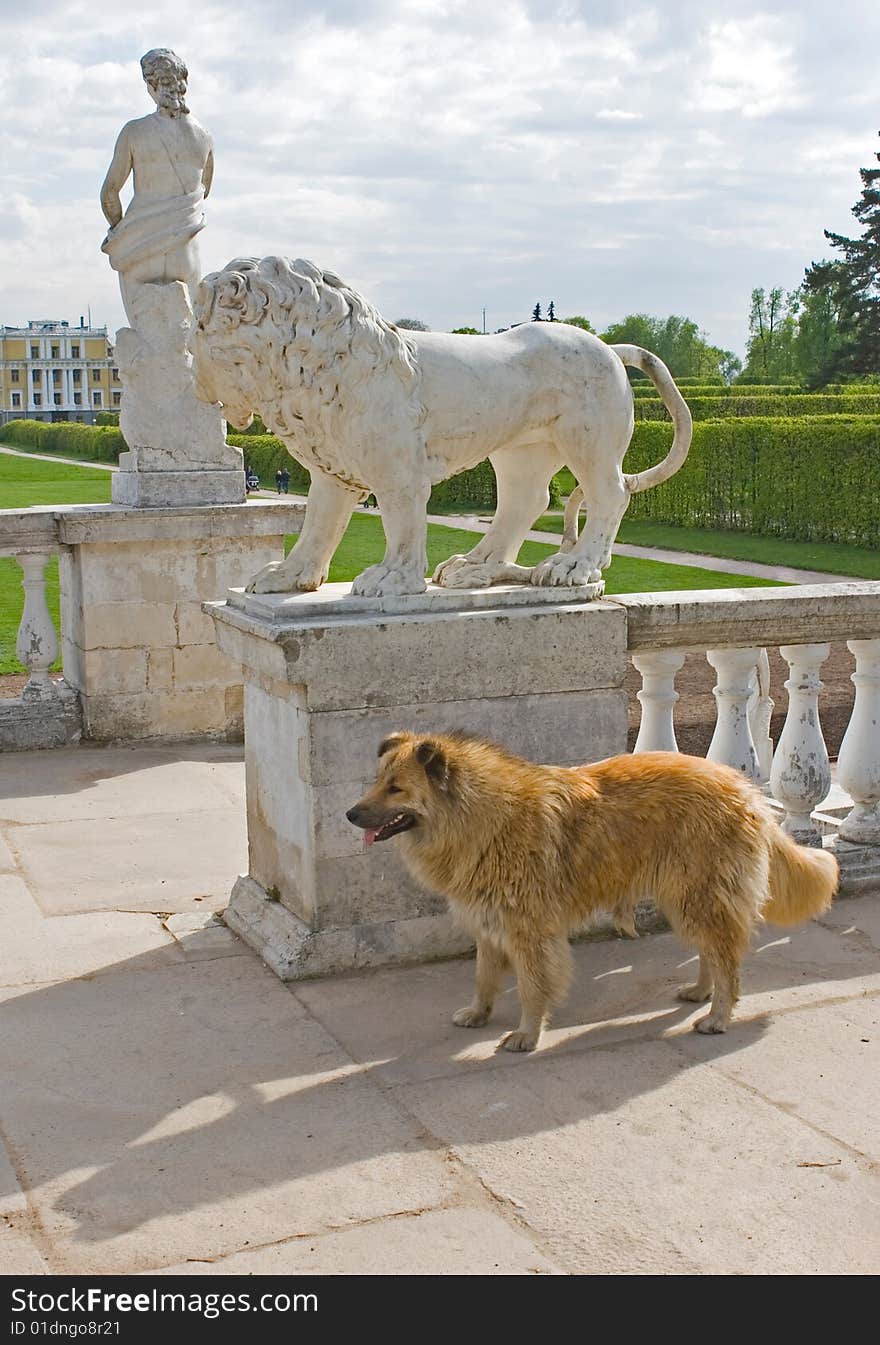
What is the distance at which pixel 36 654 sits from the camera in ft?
28.6

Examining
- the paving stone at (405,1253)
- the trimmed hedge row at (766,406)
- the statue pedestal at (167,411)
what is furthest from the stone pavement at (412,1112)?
the trimmed hedge row at (766,406)

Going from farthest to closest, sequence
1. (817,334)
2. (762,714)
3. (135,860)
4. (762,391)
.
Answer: (817,334) < (762,391) < (762,714) < (135,860)

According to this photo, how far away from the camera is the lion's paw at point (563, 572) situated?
Result: 17.6 feet

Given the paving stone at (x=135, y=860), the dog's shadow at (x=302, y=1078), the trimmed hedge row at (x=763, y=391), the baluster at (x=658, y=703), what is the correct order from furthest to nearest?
the trimmed hedge row at (x=763, y=391) < the paving stone at (x=135, y=860) < the baluster at (x=658, y=703) < the dog's shadow at (x=302, y=1078)

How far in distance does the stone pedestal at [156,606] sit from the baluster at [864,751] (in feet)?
12.6

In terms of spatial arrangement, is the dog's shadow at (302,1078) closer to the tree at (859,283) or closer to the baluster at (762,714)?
the baluster at (762,714)

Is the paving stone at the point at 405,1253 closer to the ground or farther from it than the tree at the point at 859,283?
closer to the ground

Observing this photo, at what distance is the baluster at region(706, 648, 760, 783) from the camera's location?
5750mm

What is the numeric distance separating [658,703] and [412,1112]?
7.36 feet

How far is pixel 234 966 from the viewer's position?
16.6 ft

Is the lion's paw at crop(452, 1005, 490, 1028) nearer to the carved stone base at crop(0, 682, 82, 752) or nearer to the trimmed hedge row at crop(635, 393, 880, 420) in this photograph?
the carved stone base at crop(0, 682, 82, 752)

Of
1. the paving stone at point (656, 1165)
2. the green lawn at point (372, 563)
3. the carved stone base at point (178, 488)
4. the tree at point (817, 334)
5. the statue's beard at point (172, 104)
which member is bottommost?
the paving stone at point (656, 1165)

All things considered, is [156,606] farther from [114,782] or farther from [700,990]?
[700,990]

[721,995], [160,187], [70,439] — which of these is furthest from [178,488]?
[70,439]
